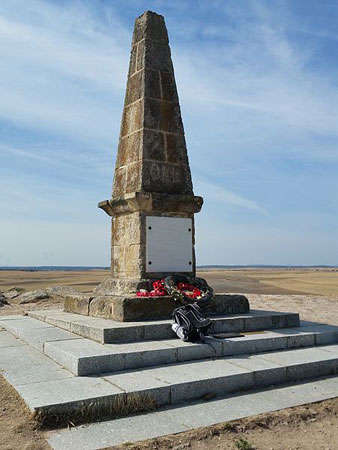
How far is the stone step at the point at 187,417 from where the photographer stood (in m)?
3.59

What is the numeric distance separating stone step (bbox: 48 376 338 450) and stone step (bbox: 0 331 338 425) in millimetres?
123

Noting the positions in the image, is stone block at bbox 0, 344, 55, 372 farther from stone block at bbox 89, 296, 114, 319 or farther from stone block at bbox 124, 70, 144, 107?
stone block at bbox 124, 70, 144, 107

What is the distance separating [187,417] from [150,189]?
436 cm

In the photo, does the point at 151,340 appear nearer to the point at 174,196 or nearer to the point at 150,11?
the point at 174,196

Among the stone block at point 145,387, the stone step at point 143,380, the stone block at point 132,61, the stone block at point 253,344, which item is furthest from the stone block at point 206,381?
the stone block at point 132,61

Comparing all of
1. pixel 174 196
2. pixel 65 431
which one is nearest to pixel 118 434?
pixel 65 431

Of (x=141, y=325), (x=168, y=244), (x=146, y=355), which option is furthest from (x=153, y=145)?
(x=146, y=355)

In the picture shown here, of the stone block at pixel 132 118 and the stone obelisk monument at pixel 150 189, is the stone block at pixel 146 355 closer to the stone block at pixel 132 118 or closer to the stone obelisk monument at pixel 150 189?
the stone obelisk monument at pixel 150 189

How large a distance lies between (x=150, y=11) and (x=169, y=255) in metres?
4.77

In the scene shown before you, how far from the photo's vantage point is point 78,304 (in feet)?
25.4

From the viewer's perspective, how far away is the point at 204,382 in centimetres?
461

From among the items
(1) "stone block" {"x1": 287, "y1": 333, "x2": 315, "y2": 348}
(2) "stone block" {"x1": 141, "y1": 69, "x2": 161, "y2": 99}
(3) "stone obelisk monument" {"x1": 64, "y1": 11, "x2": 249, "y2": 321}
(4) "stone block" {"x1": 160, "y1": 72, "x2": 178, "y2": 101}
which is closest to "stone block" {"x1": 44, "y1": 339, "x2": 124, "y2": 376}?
(3) "stone obelisk monument" {"x1": 64, "y1": 11, "x2": 249, "y2": 321}

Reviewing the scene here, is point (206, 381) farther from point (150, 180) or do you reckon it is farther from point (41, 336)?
point (150, 180)

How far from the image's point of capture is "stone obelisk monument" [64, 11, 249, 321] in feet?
24.6
